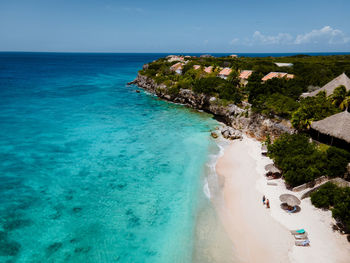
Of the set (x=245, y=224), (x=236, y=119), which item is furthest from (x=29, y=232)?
(x=236, y=119)

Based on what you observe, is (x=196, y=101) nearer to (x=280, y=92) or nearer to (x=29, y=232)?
(x=280, y=92)

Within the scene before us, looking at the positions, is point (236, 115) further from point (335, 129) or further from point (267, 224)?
point (267, 224)

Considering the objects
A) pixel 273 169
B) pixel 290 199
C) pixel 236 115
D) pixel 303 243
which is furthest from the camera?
pixel 236 115

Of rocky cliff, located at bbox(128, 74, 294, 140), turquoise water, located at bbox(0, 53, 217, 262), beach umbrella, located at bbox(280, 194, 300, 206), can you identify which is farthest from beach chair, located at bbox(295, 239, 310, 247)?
rocky cliff, located at bbox(128, 74, 294, 140)

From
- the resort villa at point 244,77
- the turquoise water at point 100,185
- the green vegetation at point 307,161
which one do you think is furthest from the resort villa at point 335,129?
the resort villa at point 244,77

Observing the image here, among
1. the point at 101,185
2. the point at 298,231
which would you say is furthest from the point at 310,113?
the point at 101,185

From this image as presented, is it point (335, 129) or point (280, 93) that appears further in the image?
point (280, 93)

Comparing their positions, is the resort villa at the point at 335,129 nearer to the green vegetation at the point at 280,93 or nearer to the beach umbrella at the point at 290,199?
the green vegetation at the point at 280,93

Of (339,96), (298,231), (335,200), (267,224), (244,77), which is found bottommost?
(267,224)
